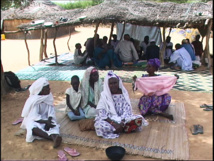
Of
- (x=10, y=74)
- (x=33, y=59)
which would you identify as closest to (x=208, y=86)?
(x=10, y=74)

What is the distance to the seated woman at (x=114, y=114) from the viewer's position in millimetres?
3734

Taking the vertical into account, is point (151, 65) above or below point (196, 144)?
above

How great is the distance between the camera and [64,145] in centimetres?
362

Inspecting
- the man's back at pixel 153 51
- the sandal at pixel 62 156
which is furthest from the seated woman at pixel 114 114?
the man's back at pixel 153 51

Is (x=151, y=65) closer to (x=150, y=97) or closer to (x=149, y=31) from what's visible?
(x=150, y=97)

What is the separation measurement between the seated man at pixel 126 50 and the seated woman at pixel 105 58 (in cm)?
37

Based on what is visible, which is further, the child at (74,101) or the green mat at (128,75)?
the green mat at (128,75)

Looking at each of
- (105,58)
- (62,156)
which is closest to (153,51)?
(105,58)

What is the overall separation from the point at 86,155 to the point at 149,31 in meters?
13.1

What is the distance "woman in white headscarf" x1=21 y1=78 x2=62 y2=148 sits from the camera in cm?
370

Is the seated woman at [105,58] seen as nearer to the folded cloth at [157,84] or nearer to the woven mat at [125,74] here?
the woven mat at [125,74]

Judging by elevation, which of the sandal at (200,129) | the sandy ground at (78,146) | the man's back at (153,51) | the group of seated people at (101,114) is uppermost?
the man's back at (153,51)

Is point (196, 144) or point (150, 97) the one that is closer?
point (196, 144)

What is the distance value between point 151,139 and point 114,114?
Answer: 72cm
